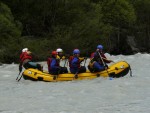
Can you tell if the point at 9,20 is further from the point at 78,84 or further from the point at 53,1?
the point at 78,84

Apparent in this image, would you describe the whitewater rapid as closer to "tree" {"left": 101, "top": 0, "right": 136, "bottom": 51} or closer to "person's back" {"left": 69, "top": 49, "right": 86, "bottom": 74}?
"person's back" {"left": 69, "top": 49, "right": 86, "bottom": 74}

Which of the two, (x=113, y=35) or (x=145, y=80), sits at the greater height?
(x=145, y=80)

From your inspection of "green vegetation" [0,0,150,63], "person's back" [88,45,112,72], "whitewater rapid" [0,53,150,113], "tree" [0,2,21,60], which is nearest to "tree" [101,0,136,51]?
"green vegetation" [0,0,150,63]

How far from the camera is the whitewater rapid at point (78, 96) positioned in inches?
497

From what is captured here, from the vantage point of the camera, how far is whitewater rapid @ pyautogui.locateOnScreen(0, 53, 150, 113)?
12633 millimetres

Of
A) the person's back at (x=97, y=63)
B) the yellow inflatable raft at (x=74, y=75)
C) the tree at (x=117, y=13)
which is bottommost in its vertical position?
the tree at (x=117, y=13)

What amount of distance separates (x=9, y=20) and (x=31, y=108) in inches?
854

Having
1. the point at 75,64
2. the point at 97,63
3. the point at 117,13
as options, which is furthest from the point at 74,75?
the point at 117,13

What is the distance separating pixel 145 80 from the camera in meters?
18.8

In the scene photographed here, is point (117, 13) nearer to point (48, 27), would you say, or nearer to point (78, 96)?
point (48, 27)

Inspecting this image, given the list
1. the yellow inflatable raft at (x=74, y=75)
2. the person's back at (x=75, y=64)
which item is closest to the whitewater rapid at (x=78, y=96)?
the yellow inflatable raft at (x=74, y=75)

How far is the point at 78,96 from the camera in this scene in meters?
14.7

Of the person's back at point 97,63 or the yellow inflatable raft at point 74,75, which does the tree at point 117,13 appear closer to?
the person's back at point 97,63

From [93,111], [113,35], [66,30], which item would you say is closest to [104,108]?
[93,111]
